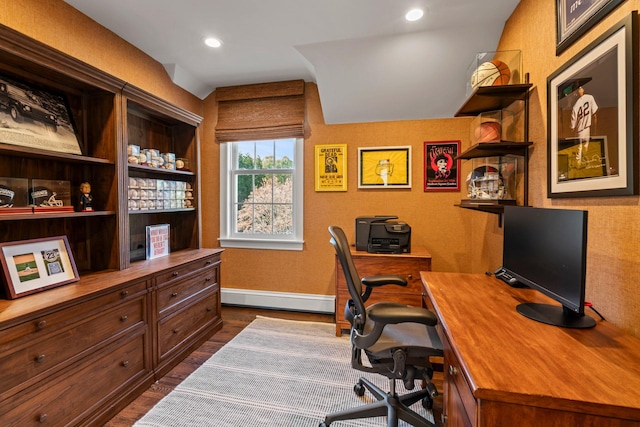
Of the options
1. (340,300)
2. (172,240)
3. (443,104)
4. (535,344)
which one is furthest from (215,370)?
(443,104)

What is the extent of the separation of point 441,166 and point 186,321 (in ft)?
9.25

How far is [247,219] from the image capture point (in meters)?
3.52

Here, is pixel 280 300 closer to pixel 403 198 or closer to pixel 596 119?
pixel 403 198

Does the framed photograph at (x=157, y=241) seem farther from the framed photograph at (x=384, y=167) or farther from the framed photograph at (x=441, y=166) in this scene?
the framed photograph at (x=441, y=166)

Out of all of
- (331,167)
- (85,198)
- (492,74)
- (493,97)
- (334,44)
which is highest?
(334,44)

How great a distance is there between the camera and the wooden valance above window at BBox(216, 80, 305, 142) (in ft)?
10.3

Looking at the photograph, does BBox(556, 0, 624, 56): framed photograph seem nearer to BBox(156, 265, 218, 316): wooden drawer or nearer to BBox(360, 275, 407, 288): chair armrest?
BBox(360, 275, 407, 288): chair armrest

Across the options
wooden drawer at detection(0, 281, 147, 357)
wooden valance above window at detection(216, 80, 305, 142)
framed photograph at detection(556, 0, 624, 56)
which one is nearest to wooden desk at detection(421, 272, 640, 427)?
framed photograph at detection(556, 0, 624, 56)

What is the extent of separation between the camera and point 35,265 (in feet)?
5.27

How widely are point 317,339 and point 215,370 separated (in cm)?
91

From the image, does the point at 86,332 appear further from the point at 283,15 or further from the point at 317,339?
the point at 283,15

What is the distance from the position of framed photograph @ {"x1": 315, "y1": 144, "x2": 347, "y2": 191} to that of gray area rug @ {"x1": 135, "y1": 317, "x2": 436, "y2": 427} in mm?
1561

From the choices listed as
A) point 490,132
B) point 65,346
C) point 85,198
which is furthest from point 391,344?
point 85,198

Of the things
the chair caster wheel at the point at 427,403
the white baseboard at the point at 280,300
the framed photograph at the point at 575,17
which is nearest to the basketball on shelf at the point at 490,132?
the framed photograph at the point at 575,17
